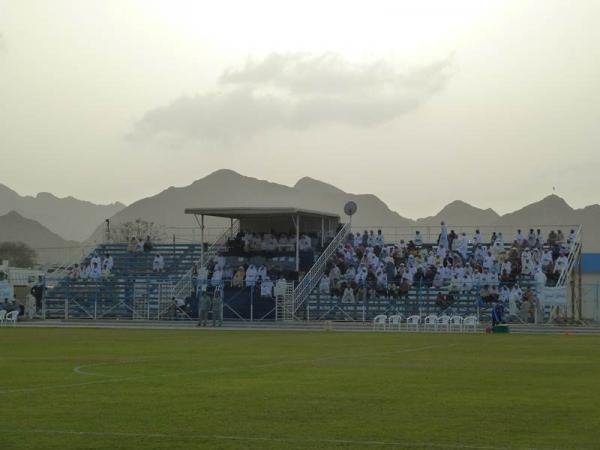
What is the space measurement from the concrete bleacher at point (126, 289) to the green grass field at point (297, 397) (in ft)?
111

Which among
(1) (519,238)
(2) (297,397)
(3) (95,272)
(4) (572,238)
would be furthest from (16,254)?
(2) (297,397)

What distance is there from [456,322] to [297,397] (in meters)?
36.5

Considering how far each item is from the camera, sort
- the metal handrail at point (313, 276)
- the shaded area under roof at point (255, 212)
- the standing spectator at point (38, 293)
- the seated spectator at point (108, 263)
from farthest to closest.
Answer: the seated spectator at point (108, 263)
the standing spectator at point (38, 293)
the shaded area under roof at point (255, 212)
the metal handrail at point (313, 276)

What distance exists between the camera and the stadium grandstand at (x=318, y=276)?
216ft

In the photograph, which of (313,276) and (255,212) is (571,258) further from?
(255,212)

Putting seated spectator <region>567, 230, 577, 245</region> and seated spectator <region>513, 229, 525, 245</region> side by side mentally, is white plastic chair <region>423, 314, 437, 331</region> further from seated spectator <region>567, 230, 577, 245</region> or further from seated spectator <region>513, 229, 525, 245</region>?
seated spectator <region>567, 230, 577, 245</region>

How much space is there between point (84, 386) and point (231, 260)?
50462mm

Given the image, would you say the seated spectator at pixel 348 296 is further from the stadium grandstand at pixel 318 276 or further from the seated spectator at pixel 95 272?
the seated spectator at pixel 95 272

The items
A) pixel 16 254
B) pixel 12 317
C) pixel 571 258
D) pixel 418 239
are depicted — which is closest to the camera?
pixel 12 317

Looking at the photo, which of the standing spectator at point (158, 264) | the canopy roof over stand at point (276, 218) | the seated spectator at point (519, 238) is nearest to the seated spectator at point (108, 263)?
the standing spectator at point (158, 264)

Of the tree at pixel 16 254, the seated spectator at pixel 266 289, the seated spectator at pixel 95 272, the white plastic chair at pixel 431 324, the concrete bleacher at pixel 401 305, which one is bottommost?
the white plastic chair at pixel 431 324

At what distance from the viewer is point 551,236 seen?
234 ft

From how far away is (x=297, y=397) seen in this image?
68.3ft

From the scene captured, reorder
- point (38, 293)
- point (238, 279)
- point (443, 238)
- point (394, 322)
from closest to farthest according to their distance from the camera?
point (394, 322) < point (238, 279) < point (443, 238) < point (38, 293)
